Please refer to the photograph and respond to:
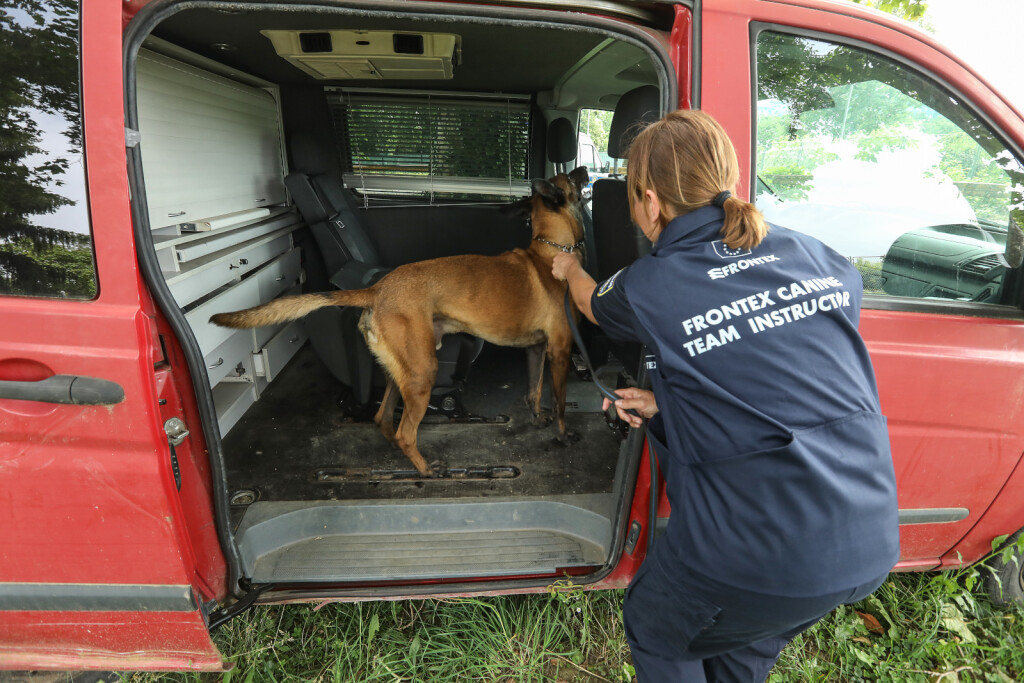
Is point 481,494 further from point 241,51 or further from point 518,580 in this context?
point 241,51

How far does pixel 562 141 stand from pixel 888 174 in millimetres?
2653

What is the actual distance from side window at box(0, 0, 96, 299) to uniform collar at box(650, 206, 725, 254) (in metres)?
1.51

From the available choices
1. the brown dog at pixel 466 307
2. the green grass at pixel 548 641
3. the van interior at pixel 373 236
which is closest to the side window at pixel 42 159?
the van interior at pixel 373 236

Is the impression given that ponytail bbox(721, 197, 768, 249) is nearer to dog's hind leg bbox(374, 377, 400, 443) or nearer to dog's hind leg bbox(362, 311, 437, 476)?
dog's hind leg bbox(362, 311, 437, 476)

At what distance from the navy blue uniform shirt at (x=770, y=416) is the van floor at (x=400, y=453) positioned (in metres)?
1.50

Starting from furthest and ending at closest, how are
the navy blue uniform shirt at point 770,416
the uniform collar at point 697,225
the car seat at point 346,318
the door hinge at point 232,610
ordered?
the car seat at point 346,318
the door hinge at point 232,610
the uniform collar at point 697,225
the navy blue uniform shirt at point 770,416

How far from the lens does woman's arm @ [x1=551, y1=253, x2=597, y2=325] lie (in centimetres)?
197

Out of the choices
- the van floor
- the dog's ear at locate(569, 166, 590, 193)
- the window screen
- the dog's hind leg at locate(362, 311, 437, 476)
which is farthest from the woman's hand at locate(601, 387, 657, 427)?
the window screen

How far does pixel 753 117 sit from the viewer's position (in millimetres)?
1694

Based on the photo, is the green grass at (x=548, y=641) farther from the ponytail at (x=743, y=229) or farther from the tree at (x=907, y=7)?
the tree at (x=907, y=7)

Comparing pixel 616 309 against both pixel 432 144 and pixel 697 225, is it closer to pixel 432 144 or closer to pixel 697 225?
pixel 697 225

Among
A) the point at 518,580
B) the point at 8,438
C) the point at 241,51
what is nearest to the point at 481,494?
the point at 518,580

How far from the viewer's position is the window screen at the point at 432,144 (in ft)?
15.0

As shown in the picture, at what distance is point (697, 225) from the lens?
1326 mm
